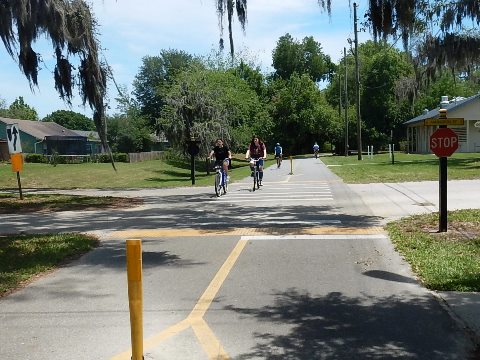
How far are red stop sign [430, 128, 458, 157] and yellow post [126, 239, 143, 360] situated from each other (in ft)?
22.4

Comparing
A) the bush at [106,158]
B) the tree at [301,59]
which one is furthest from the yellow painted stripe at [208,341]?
the tree at [301,59]

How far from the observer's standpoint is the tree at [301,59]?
336 feet

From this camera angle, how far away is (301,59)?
349 ft

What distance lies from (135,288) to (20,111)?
353ft

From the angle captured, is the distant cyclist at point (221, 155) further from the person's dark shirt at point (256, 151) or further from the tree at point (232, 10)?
the tree at point (232, 10)

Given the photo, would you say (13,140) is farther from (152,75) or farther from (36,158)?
(152,75)

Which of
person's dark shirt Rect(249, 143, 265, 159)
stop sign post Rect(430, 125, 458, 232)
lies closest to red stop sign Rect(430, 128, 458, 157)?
stop sign post Rect(430, 125, 458, 232)

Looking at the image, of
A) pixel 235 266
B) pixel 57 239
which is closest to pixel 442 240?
pixel 235 266

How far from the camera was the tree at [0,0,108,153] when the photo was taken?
1120 centimetres

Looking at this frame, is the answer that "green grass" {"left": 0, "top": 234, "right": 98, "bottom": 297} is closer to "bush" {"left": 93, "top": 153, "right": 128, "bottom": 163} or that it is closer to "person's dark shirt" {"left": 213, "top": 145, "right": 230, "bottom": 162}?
"person's dark shirt" {"left": 213, "top": 145, "right": 230, "bottom": 162}

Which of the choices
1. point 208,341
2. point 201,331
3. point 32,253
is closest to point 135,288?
point 208,341

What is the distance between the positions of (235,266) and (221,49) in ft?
15.8

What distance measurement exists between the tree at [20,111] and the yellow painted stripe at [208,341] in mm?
90836

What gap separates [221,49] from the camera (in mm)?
10680
